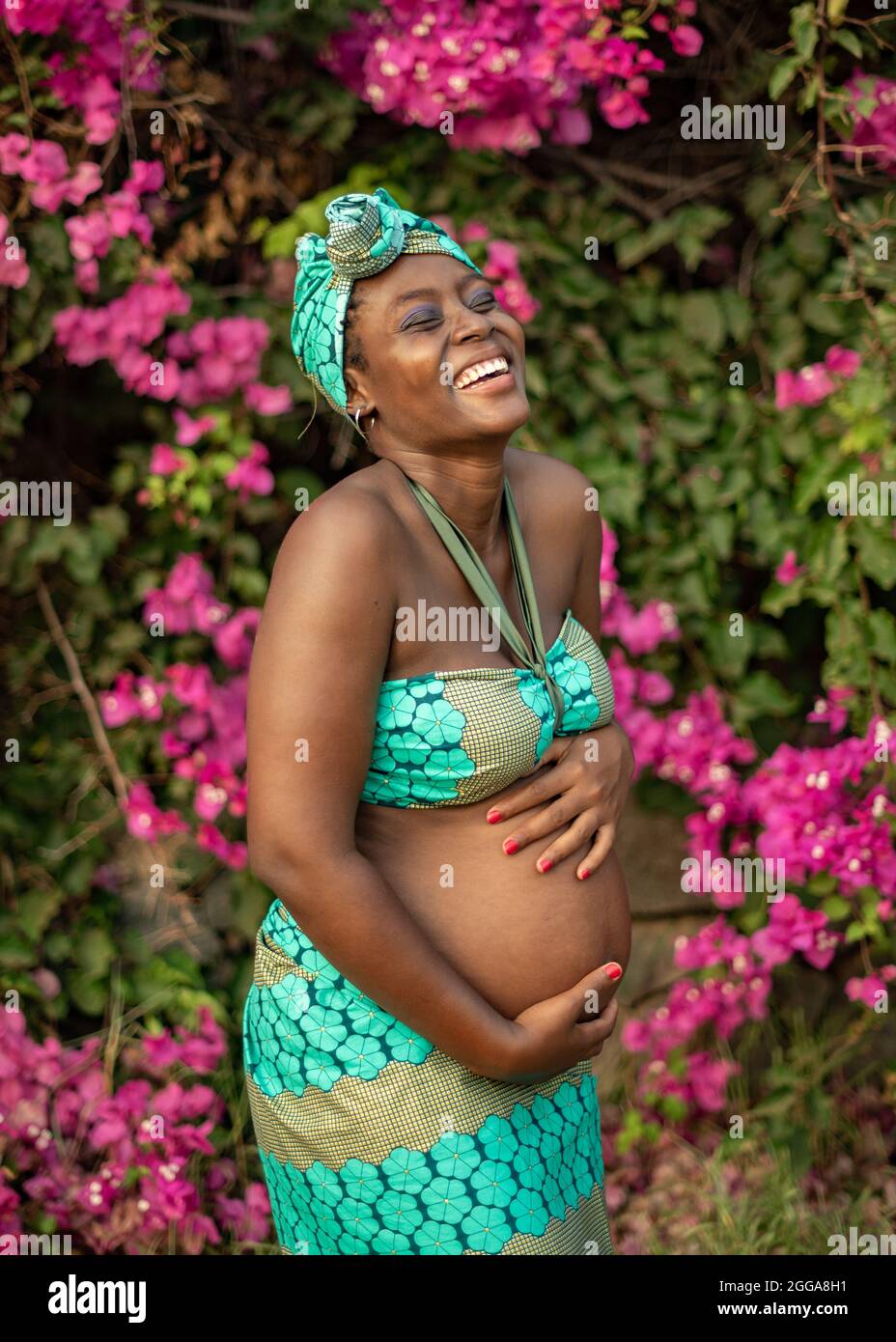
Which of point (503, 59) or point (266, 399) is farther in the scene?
point (266, 399)

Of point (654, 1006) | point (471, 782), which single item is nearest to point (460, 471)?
point (471, 782)

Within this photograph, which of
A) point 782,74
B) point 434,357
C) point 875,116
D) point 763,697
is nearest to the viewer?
point 434,357

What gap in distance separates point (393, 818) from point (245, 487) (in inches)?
60.8

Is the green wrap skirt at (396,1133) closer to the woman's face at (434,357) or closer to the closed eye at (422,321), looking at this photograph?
the woman's face at (434,357)

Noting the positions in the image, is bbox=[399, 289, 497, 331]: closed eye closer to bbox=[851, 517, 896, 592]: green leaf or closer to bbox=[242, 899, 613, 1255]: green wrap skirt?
bbox=[242, 899, 613, 1255]: green wrap skirt

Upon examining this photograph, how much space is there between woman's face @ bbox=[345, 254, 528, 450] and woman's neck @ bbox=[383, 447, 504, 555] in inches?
1.3

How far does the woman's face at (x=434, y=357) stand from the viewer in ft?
7.06

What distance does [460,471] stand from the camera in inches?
88.6

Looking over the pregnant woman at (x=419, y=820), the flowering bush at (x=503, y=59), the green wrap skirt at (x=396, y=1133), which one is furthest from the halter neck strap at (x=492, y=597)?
the flowering bush at (x=503, y=59)

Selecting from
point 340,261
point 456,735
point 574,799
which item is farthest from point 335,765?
point 340,261

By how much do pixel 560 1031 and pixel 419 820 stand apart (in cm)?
34

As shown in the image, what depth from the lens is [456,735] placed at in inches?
83.0

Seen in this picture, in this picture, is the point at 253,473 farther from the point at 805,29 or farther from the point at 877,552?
the point at 805,29

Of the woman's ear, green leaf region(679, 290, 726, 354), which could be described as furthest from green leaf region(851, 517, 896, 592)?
the woman's ear
